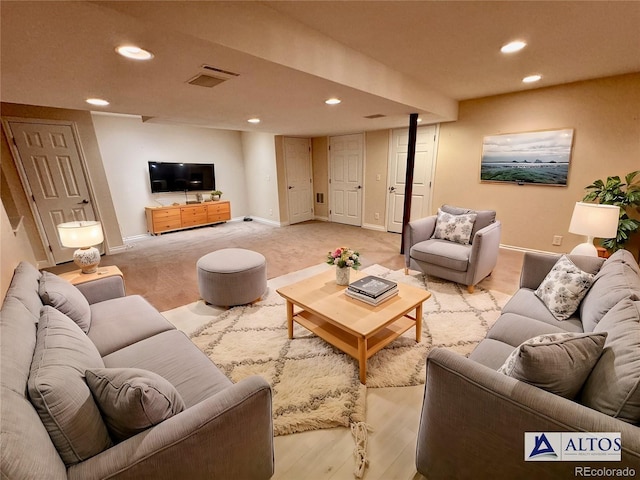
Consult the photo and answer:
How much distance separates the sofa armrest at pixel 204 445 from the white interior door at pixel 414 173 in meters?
4.52

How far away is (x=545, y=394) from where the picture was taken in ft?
2.96

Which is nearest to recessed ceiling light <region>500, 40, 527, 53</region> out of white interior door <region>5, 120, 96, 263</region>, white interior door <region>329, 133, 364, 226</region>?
white interior door <region>329, 133, 364, 226</region>

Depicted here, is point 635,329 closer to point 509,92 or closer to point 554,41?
point 554,41

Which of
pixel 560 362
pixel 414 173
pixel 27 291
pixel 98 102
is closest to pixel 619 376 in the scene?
pixel 560 362

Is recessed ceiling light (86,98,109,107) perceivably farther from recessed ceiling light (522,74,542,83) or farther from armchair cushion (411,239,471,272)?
recessed ceiling light (522,74,542,83)

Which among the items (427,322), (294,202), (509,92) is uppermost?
(509,92)

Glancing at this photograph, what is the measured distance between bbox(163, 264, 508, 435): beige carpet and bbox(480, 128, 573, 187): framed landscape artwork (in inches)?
79.4

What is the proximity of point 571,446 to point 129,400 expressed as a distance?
131 cm

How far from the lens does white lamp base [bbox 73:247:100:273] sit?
2.29m

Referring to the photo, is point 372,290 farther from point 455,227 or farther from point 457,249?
point 455,227

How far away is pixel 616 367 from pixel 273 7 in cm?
236

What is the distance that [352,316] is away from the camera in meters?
1.81

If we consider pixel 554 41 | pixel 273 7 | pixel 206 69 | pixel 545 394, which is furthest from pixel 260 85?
pixel 545 394

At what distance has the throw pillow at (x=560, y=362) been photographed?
0.92m
